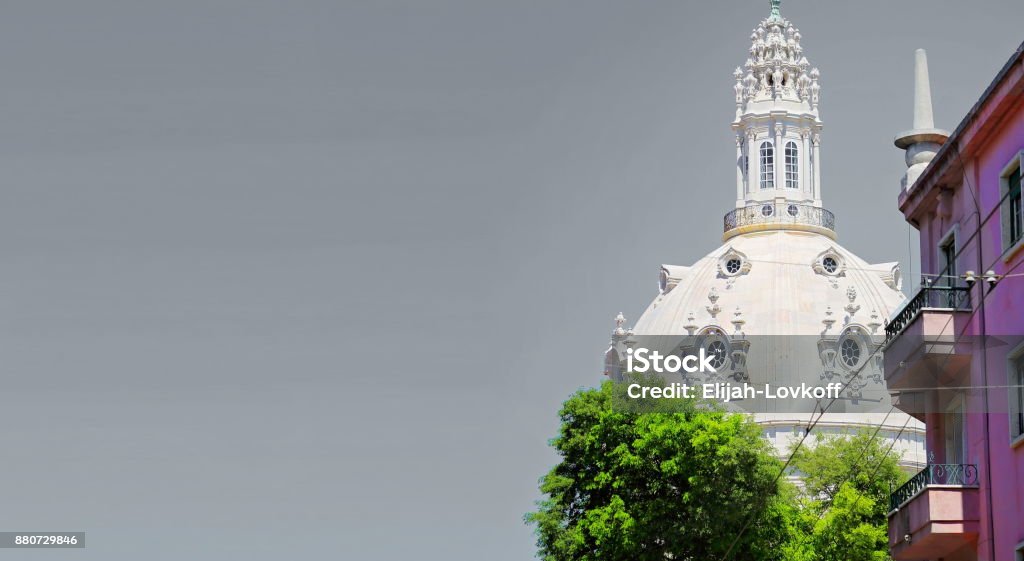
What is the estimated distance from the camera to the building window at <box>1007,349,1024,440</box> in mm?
38500

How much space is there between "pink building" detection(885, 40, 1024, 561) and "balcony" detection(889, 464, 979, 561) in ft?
0.06

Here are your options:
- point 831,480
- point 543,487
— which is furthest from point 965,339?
point 831,480

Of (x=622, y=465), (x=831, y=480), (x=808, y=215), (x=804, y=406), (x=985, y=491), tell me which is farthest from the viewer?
(x=808, y=215)

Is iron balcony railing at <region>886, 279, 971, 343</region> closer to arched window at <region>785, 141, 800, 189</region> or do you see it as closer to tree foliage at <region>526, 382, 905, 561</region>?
tree foliage at <region>526, 382, 905, 561</region>

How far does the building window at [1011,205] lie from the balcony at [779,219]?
8724cm

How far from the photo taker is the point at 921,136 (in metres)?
45.0

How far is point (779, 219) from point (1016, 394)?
290ft

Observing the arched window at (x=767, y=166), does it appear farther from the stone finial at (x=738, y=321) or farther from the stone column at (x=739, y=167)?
the stone finial at (x=738, y=321)

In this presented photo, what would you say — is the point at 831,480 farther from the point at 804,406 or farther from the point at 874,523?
the point at 804,406

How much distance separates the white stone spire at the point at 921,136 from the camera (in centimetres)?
4466

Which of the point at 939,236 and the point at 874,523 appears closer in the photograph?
the point at 939,236

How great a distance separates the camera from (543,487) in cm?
7256

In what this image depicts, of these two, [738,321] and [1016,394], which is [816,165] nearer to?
[738,321]

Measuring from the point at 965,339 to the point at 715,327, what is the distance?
78118mm
